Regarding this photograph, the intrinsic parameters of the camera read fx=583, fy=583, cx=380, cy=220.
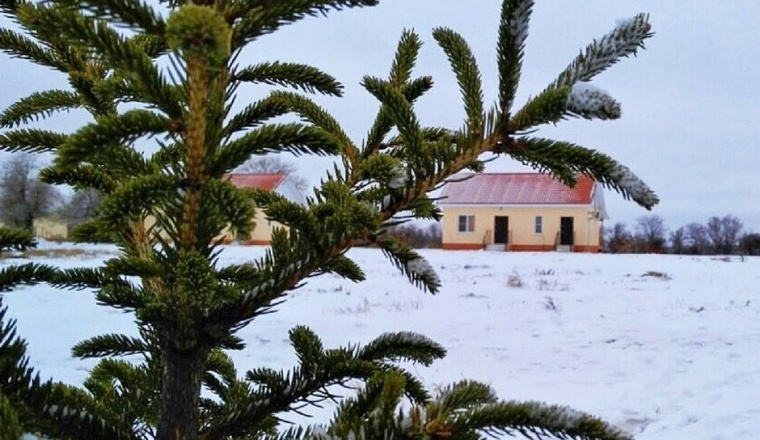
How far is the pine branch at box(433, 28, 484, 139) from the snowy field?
382 centimetres

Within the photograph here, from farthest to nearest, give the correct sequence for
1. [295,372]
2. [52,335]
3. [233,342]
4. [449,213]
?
[449,213] → [52,335] → [233,342] → [295,372]

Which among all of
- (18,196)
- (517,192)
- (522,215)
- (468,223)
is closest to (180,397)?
(18,196)

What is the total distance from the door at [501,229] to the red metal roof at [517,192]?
1.02 meters

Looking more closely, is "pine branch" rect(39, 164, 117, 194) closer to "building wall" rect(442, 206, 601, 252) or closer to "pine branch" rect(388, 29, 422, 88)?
"pine branch" rect(388, 29, 422, 88)

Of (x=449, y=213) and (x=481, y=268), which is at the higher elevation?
(x=449, y=213)

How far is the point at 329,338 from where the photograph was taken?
7418 millimetres

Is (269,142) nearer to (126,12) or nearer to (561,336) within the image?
(126,12)

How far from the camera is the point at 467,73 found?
1200 millimetres

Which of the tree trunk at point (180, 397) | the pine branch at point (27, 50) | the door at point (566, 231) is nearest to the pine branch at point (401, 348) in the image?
the tree trunk at point (180, 397)

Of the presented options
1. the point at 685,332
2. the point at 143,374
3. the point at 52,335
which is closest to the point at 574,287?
the point at 685,332

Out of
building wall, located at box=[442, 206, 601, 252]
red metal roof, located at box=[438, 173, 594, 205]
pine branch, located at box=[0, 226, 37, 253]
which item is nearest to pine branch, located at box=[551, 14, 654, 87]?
pine branch, located at box=[0, 226, 37, 253]

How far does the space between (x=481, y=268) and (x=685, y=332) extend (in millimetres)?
10460

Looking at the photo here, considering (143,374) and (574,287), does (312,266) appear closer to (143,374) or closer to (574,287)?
(143,374)

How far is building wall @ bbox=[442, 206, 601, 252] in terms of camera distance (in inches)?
1382
